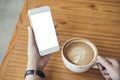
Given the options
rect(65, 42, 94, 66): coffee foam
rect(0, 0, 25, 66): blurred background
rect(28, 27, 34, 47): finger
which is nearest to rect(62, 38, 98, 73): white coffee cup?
rect(65, 42, 94, 66): coffee foam

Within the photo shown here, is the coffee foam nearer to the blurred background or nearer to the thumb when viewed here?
the thumb

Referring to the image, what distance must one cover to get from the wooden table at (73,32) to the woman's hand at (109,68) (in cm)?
3

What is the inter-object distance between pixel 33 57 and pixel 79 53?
0.16m

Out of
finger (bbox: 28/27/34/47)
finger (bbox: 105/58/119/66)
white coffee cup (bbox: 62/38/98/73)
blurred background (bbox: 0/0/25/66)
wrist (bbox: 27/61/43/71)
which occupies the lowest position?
blurred background (bbox: 0/0/25/66)

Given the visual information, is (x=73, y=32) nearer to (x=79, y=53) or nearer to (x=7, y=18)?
(x=79, y=53)

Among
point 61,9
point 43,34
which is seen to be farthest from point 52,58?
point 61,9

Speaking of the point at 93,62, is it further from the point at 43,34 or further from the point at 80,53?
the point at 43,34

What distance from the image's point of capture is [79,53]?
0.67m

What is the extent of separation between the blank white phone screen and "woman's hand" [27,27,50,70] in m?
0.03

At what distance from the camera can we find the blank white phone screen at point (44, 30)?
26.5 inches

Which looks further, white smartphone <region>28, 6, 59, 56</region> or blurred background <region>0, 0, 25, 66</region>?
blurred background <region>0, 0, 25, 66</region>

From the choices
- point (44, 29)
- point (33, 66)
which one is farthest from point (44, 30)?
point (33, 66)

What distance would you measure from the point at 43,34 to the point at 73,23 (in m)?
0.17

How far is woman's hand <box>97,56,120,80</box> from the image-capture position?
659 millimetres
